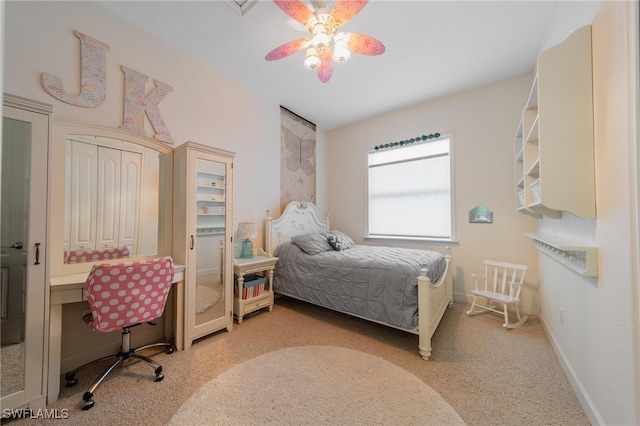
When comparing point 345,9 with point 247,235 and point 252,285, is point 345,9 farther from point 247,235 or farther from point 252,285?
point 252,285

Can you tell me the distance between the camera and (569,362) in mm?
1823

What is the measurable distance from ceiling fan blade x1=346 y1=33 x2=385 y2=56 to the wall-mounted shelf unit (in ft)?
3.35

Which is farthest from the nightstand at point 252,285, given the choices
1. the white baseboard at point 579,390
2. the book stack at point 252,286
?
the white baseboard at point 579,390

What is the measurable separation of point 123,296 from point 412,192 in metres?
3.55

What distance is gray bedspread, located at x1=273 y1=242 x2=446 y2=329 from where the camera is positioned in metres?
2.24

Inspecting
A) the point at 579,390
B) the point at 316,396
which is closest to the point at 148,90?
the point at 316,396

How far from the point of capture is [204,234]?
2408 mm

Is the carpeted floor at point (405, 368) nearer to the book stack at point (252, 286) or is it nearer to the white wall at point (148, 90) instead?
the book stack at point (252, 286)

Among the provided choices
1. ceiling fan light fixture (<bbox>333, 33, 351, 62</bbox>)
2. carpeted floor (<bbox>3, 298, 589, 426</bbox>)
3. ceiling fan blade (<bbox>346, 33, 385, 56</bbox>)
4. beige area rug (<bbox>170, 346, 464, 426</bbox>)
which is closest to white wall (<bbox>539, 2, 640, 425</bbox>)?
carpeted floor (<bbox>3, 298, 589, 426</bbox>)

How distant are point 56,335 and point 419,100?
172 inches

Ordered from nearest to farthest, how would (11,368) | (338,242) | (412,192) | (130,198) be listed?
(11,368), (130,198), (338,242), (412,192)

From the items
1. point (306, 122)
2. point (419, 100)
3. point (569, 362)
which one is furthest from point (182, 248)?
point (419, 100)

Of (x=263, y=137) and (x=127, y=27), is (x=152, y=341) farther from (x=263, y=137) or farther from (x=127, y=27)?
(x=127, y=27)

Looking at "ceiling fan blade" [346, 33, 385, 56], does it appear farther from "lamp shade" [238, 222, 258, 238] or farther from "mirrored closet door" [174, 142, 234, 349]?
"lamp shade" [238, 222, 258, 238]
